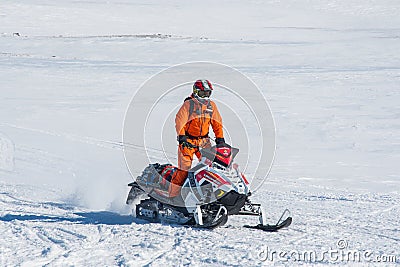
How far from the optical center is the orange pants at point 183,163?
25.2 ft

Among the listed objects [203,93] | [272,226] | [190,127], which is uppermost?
[203,93]

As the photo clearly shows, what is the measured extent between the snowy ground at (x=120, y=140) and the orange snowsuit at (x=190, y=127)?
706 millimetres

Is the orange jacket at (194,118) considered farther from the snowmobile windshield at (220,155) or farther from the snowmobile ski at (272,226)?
the snowmobile ski at (272,226)

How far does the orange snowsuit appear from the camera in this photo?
766 cm

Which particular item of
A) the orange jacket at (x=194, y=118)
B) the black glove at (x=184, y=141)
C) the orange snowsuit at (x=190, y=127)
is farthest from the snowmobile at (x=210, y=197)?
the orange jacket at (x=194, y=118)

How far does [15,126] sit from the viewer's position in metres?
15.4

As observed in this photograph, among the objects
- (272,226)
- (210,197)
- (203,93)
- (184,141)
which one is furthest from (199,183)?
(203,93)

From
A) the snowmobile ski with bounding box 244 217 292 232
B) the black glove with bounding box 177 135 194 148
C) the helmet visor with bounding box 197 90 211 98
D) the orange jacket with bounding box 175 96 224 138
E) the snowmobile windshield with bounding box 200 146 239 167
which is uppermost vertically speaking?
the helmet visor with bounding box 197 90 211 98

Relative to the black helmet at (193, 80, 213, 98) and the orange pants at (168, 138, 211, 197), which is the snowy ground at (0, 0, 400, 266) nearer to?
the orange pants at (168, 138, 211, 197)

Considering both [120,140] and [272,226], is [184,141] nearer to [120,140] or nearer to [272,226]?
[272,226]

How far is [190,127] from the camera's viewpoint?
770 cm

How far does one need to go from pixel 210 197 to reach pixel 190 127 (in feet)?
3.01

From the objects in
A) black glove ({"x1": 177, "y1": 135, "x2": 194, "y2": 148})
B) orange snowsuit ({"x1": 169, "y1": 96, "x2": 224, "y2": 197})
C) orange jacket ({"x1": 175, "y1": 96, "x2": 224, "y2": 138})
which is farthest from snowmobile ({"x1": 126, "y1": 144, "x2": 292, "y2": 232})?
orange jacket ({"x1": 175, "y1": 96, "x2": 224, "y2": 138})

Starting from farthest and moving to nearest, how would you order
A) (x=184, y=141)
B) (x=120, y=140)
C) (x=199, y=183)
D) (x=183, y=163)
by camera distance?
(x=120, y=140) < (x=183, y=163) < (x=184, y=141) < (x=199, y=183)
